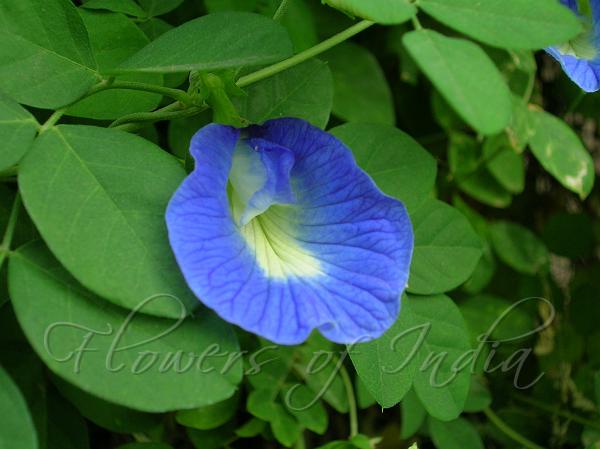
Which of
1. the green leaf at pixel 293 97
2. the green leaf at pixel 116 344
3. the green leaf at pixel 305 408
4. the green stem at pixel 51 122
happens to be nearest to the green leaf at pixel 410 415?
the green leaf at pixel 305 408

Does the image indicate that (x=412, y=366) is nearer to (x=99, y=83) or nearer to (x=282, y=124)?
(x=282, y=124)

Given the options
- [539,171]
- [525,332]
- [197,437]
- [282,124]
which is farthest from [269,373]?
[539,171]

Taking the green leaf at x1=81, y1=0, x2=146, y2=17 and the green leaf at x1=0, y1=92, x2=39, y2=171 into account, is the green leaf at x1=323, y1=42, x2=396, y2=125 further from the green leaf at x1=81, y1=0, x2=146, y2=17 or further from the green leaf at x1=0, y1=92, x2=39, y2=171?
the green leaf at x1=0, y1=92, x2=39, y2=171

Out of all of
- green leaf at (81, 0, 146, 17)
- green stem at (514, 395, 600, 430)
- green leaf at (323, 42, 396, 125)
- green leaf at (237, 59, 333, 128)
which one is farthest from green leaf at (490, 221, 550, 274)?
green leaf at (81, 0, 146, 17)

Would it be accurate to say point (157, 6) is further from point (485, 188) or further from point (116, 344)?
point (485, 188)

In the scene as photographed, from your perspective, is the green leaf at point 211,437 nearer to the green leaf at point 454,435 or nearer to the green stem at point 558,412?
the green leaf at point 454,435
